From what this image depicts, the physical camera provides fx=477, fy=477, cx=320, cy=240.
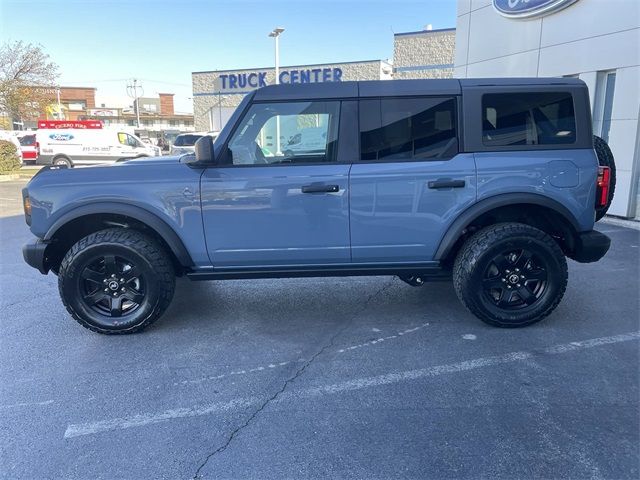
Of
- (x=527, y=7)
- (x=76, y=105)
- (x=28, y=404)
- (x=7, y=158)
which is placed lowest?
(x=28, y=404)

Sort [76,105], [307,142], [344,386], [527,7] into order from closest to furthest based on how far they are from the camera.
A: [344,386], [307,142], [527,7], [76,105]

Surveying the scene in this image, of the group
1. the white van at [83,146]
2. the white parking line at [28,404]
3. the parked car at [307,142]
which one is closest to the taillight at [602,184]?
the parked car at [307,142]

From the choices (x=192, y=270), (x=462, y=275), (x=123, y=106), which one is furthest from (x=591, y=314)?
(x=123, y=106)

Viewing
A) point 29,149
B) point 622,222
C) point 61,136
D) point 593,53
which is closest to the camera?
point 622,222

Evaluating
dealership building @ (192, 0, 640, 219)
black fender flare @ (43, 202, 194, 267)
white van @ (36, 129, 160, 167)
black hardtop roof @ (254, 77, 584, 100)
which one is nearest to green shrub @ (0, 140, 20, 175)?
white van @ (36, 129, 160, 167)

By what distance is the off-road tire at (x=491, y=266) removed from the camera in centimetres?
387

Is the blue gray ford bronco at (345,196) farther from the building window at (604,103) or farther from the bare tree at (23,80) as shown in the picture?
the bare tree at (23,80)

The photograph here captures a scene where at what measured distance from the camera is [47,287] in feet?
17.4

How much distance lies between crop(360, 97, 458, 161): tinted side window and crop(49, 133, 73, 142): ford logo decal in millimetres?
19788

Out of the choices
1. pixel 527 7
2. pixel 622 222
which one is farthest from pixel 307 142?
pixel 527 7

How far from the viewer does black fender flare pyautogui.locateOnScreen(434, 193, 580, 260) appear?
151 inches

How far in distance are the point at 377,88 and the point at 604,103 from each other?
6.91 metres

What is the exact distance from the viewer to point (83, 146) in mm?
20109

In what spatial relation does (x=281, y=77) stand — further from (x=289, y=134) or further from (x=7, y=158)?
(x=289, y=134)
